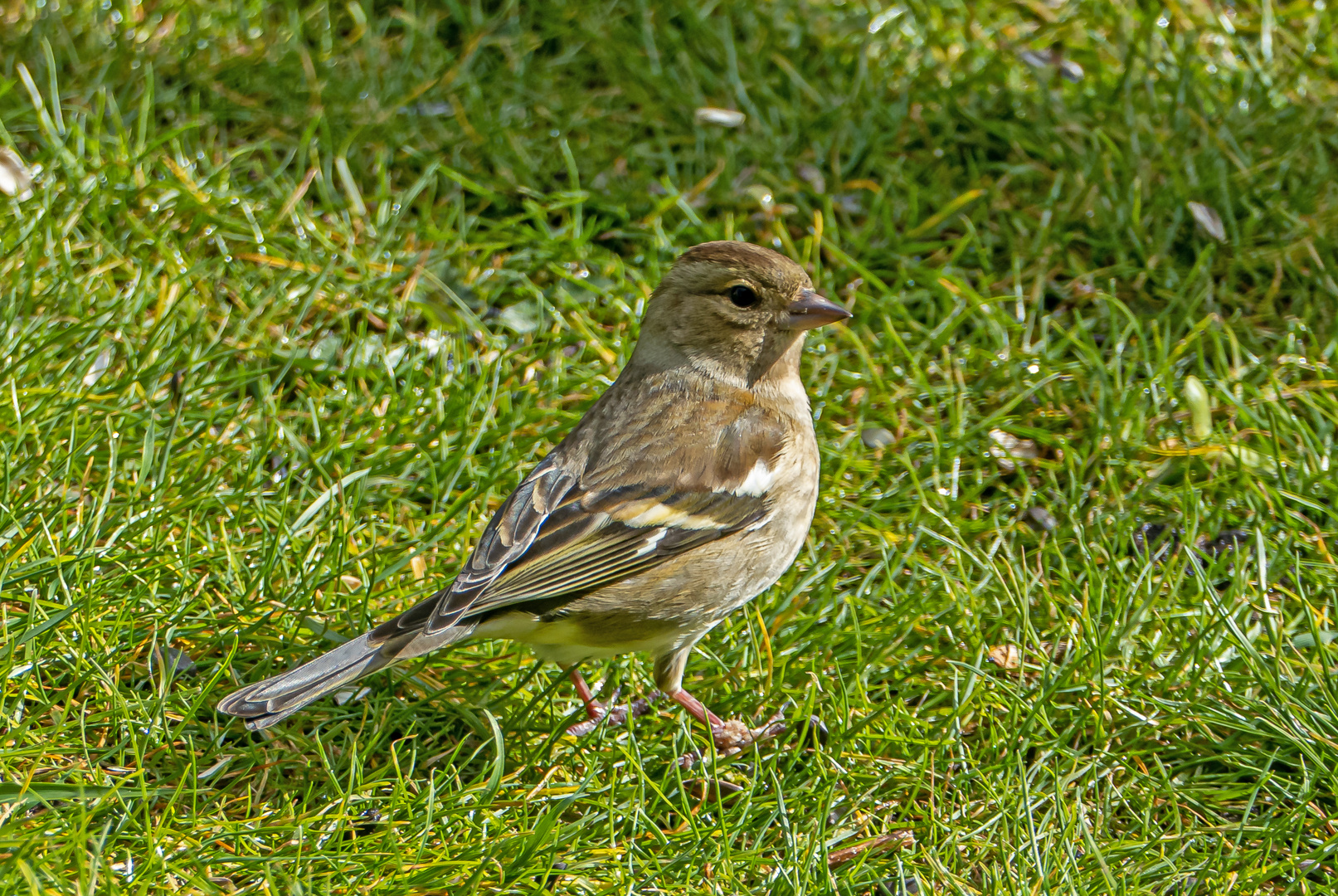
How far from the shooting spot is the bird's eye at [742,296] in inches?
Answer: 173

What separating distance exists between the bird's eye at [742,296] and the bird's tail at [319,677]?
147 centimetres

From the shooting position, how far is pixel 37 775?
346 cm

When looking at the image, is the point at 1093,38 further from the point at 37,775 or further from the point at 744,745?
the point at 37,775

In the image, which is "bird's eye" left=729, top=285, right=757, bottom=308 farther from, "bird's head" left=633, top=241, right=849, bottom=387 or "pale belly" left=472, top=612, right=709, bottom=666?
"pale belly" left=472, top=612, right=709, bottom=666

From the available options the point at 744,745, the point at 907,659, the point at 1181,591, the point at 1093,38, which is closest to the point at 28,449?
the point at 744,745

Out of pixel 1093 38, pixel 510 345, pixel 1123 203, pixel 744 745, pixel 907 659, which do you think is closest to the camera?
pixel 744 745

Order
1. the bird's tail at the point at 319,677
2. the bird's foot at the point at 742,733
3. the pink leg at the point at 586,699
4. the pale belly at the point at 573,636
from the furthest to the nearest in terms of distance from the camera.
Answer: the pink leg at the point at 586,699
the bird's foot at the point at 742,733
the pale belly at the point at 573,636
the bird's tail at the point at 319,677

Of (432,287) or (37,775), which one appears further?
(432,287)

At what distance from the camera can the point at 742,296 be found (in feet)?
14.4

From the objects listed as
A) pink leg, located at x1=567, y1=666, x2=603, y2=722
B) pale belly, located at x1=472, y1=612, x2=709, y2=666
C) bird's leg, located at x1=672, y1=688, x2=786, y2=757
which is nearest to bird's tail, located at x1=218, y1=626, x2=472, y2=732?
pale belly, located at x1=472, y1=612, x2=709, y2=666

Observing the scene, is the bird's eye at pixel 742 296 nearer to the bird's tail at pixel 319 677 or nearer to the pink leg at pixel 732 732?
the pink leg at pixel 732 732

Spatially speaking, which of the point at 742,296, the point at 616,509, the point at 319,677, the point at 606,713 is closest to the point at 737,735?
the point at 606,713

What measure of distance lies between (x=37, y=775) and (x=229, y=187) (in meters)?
3.08


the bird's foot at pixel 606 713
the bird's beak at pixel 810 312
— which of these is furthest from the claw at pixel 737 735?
the bird's beak at pixel 810 312
